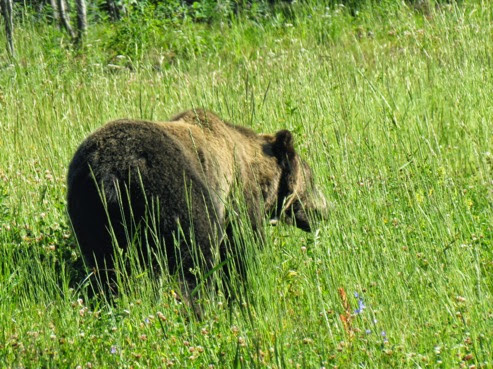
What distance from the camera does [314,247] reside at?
513 cm

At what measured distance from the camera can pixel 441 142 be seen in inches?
308

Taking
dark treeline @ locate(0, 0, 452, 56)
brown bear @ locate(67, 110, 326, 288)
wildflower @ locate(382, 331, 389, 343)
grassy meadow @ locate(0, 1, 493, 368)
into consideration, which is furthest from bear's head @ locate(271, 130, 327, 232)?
dark treeline @ locate(0, 0, 452, 56)

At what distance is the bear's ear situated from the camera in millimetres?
6879

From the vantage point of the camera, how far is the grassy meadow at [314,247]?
13.0 feet

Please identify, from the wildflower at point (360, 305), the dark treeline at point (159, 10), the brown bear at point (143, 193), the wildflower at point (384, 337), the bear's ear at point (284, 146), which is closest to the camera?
the wildflower at point (384, 337)

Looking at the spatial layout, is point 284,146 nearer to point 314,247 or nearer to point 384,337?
point 314,247

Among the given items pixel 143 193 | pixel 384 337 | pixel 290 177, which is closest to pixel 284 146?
pixel 290 177

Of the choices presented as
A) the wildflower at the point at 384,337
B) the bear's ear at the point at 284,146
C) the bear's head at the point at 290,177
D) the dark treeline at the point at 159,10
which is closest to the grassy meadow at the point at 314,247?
the wildflower at the point at 384,337

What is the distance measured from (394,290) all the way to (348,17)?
34.6ft

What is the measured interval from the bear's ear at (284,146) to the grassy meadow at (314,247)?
263 mm

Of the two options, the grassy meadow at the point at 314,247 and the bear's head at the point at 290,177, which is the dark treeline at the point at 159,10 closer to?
the grassy meadow at the point at 314,247

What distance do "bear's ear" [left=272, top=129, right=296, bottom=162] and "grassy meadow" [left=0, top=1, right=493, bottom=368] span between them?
0.86ft

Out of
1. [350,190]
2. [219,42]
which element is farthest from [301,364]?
[219,42]

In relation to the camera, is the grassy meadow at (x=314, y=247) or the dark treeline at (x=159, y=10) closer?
the grassy meadow at (x=314, y=247)
